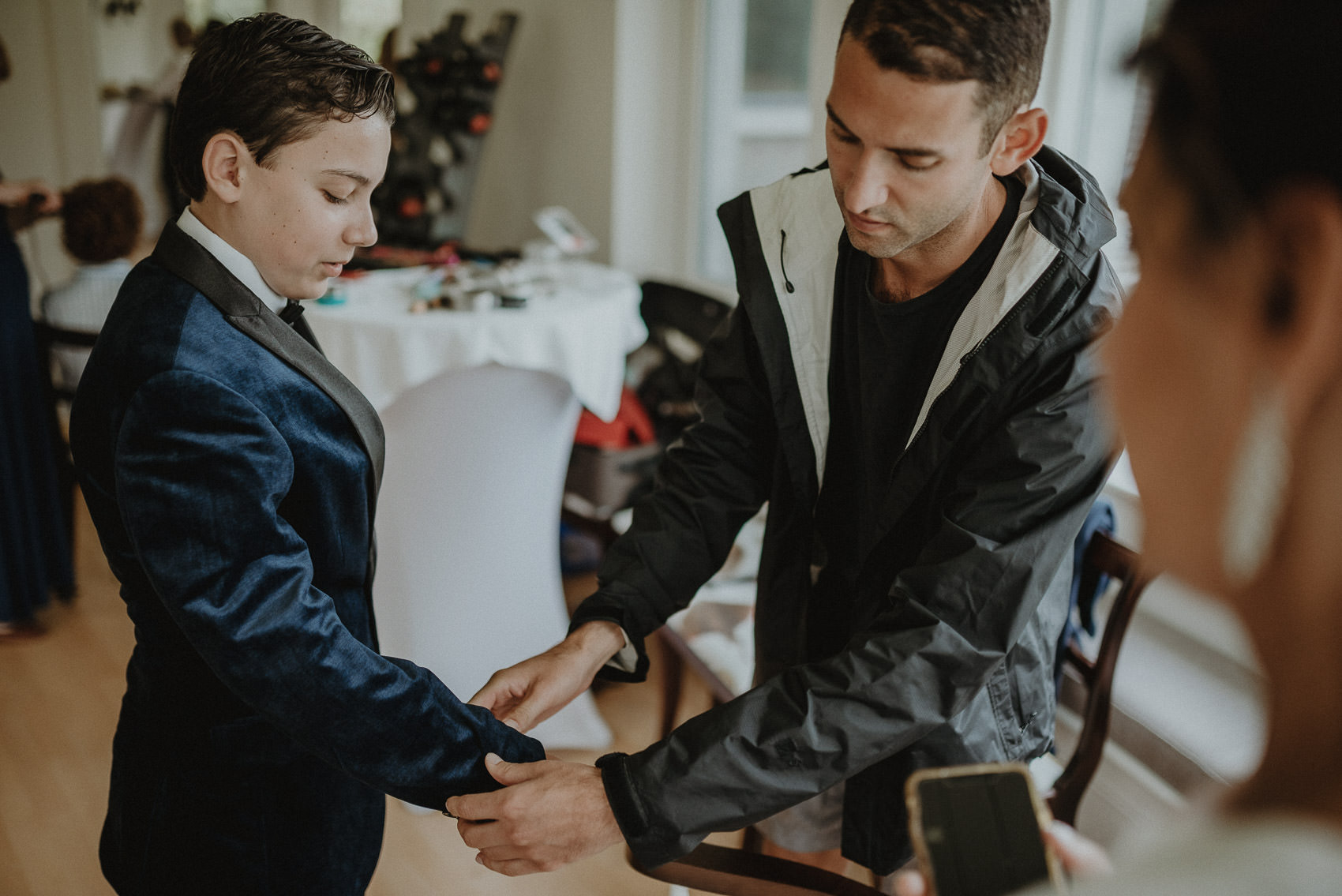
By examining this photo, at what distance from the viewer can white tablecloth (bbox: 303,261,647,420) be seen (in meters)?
2.15

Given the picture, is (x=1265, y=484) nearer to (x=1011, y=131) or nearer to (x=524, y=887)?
(x=1011, y=131)

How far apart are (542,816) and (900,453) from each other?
59cm

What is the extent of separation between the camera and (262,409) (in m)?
0.92

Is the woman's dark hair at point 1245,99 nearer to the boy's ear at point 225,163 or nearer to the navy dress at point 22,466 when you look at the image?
the boy's ear at point 225,163

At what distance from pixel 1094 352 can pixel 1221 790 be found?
0.66 meters

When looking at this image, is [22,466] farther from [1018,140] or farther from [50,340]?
[1018,140]

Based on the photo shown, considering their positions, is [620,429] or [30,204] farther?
[620,429]

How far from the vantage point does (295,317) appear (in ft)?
3.56

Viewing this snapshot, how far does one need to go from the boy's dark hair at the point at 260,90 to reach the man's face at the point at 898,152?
0.51 m

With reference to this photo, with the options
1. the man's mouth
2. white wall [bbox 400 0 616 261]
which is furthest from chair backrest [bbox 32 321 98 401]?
the man's mouth

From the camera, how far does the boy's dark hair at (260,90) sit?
927 mm

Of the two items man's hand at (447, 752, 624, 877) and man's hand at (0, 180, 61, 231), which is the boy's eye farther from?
man's hand at (0, 180, 61, 231)

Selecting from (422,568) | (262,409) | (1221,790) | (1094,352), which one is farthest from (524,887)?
(1221,790)

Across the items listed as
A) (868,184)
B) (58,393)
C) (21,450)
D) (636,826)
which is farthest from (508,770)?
(58,393)
